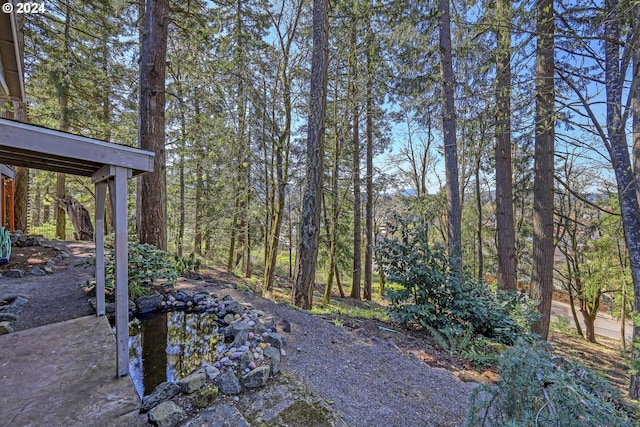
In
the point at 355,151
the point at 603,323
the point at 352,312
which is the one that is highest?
the point at 355,151

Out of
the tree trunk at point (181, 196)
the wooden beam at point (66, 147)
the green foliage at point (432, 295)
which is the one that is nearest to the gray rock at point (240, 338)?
the wooden beam at point (66, 147)

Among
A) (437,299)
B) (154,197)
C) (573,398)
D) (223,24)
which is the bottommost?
(437,299)

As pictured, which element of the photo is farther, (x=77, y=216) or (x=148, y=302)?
(x=77, y=216)

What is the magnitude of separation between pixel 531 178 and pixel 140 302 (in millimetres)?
9346

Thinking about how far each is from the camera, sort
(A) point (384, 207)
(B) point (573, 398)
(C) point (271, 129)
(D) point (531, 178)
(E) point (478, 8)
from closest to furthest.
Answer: (B) point (573, 398) → (E) point (478, 8) → (C) point (271, 129) → (D) point (531, 178) → (A) point (384, 207)

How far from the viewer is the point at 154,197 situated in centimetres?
510

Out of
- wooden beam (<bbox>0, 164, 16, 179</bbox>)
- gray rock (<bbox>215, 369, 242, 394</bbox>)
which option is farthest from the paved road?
wooden beam (<bbox>0, 164, 16, 179</bbox>)

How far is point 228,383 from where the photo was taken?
2.09 m

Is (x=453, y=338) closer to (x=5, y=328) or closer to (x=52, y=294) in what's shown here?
(x=5, y=328)

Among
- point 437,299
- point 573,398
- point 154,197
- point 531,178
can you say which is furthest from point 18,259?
point 531,178

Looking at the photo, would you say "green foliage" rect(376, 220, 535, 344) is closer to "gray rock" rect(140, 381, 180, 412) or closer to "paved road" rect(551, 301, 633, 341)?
"gray rock" rect(140, 381, 180, 412)

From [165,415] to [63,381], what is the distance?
3.42 ft

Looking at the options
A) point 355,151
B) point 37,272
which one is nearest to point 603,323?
point 355,151

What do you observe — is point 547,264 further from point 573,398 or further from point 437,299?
point 573,398
